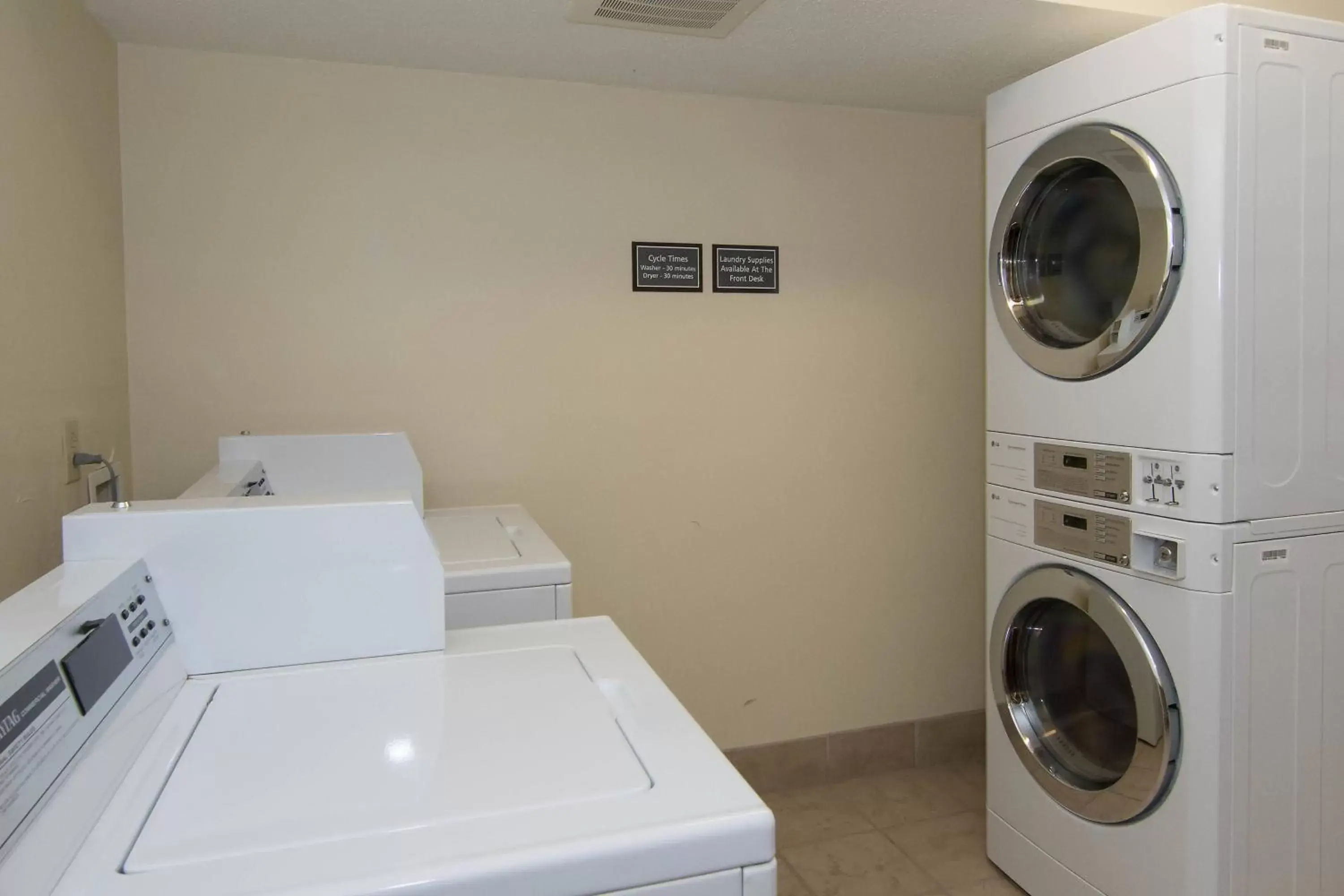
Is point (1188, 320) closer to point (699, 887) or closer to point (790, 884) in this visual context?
point (699, 887)

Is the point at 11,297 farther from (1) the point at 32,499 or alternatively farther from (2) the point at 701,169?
(2) the point at 701,169

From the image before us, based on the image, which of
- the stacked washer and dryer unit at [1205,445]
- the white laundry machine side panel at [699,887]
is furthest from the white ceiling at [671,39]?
the white laundry machine side panel at [699,887]

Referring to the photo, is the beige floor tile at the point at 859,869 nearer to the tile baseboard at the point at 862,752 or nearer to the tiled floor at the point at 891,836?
the tiled floor at the point at 891,836

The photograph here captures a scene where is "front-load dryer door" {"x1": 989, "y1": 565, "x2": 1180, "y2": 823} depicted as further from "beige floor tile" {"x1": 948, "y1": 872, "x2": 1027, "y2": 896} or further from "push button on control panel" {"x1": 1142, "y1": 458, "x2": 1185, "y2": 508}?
"beige floor tile" {"x1": 948, "y1": 872, "x2": 1027, "y2": 896}

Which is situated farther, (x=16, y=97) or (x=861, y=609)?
(x=861, y=609)

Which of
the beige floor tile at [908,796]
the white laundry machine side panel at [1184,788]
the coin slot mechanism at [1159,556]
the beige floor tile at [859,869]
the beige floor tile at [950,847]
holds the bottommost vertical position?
the beige floor tile at [859,869]

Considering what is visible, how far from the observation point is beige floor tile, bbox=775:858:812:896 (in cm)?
229

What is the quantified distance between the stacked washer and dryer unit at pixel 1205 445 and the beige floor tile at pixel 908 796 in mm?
699

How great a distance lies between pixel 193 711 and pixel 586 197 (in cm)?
183

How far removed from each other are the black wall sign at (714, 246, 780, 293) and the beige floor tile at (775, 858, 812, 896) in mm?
1640

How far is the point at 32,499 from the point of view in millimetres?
1621

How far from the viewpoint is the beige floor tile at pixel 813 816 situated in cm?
259

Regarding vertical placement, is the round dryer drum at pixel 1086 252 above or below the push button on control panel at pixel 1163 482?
above

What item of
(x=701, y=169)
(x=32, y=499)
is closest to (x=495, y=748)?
(x=32, y=499)
